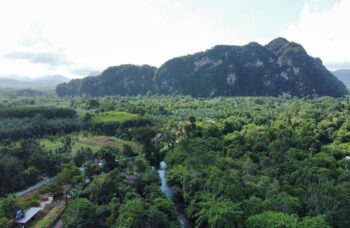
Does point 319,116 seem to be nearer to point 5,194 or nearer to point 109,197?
point 109,197

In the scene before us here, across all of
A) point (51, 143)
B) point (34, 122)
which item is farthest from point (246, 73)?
point (51, 143)

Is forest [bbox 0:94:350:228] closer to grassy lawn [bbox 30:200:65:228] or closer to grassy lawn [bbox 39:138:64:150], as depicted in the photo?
grassy lawn [bbox 39:138:64:150]

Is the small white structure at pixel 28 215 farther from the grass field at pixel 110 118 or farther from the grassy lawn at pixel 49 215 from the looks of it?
the grass field at pixel 110 118

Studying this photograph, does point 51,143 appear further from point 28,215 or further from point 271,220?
point 271,220

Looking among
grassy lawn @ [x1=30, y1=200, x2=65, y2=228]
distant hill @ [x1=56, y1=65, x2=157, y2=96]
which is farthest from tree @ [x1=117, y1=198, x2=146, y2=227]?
distant hill @ [x1=56, y1=65, x2=157, y2=96]

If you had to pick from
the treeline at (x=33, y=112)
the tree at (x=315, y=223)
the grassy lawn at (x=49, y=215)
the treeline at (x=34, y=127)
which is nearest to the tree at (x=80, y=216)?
Result: the grassy lawn at (x=49, y=215)

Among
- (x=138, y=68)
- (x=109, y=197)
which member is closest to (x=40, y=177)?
(x=109, y=197)
